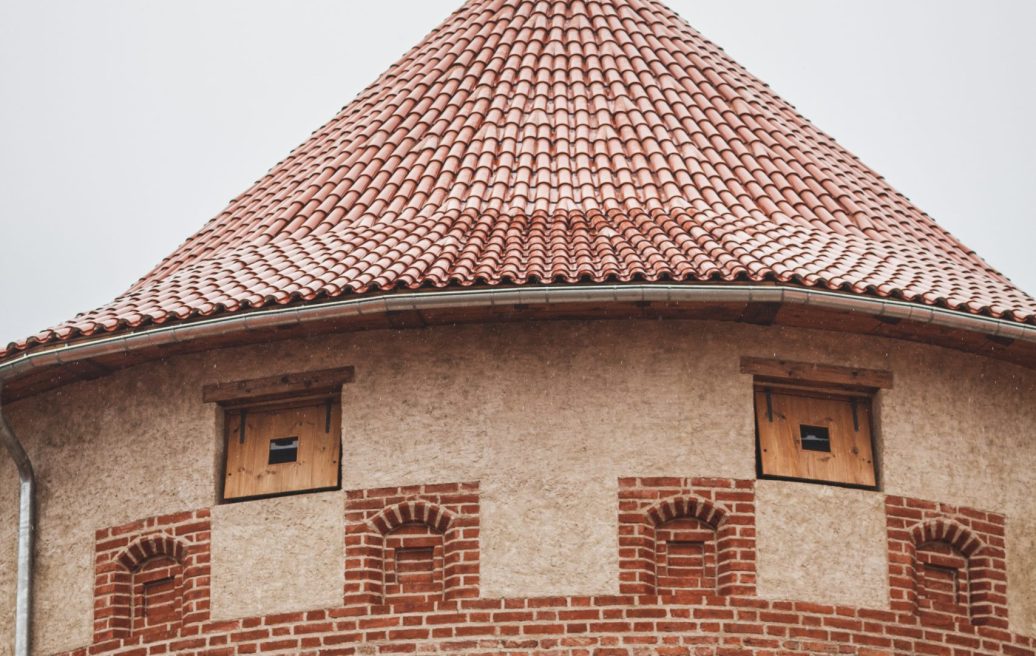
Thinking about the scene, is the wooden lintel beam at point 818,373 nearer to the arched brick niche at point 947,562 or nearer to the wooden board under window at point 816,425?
the wooden board under window at point 816,425

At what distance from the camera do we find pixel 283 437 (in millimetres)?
14930

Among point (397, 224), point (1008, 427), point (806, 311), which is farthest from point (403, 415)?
point (1008, 427)

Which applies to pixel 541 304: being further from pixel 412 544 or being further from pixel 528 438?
pixel 412 544

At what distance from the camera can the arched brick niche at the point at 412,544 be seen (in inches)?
552

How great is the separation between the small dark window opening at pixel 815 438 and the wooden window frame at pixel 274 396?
2957mm

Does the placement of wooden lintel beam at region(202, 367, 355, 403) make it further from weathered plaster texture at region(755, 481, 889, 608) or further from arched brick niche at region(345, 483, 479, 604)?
weathered plaster texture at region(755, 481, 889, 608)

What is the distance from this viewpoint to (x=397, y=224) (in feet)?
50.9

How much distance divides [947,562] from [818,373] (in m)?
1.46

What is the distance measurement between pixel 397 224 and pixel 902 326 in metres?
3.48

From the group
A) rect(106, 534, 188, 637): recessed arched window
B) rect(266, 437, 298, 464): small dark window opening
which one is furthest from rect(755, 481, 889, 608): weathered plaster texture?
rect(106, 534, 188, 637): recessed arched window

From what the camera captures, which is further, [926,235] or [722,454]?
[926,235]

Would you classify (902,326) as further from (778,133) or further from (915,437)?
(778,133)

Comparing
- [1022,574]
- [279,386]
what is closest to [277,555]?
[279,386]

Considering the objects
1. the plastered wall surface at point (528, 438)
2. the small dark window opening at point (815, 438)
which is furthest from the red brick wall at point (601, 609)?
the small dark window opening at point (815, 438)
